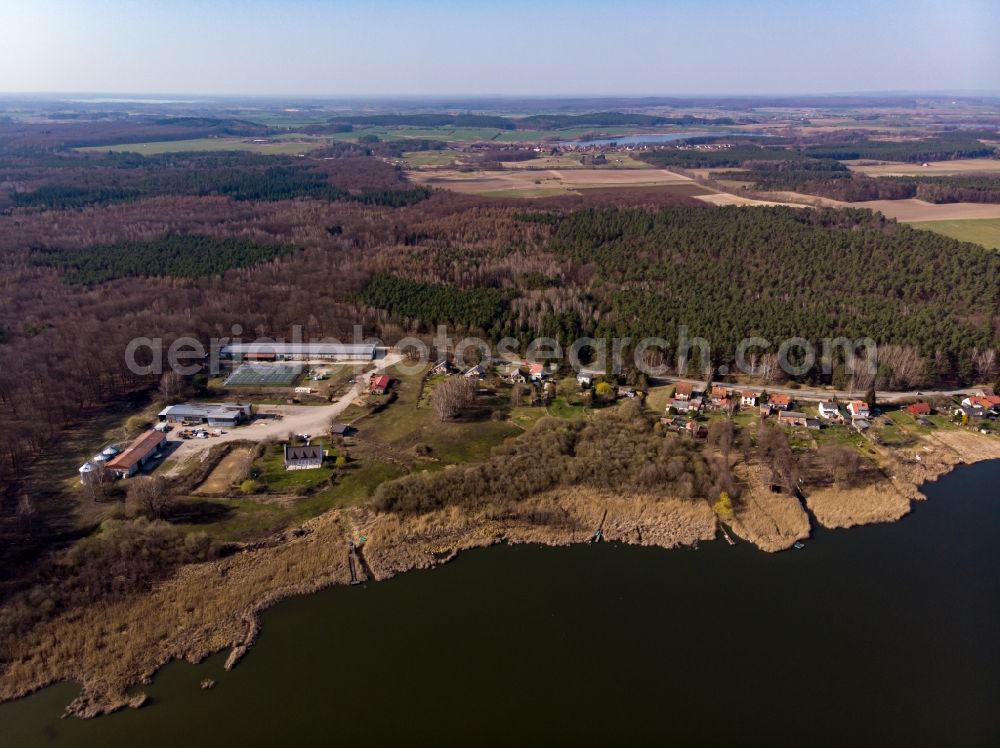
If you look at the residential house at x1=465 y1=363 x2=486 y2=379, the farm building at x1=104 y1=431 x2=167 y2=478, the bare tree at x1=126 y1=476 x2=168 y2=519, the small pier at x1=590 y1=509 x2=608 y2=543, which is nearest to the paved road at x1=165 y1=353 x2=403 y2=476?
the farm building at x1=104 y1=431 x2=167 y2=478

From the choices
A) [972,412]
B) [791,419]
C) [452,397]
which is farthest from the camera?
[972,412]

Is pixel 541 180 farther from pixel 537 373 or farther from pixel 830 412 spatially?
pixel 830 412

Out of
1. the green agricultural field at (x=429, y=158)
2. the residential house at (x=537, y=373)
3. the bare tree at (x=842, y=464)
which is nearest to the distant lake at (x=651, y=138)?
the green agricultural field at (x=429, y=158)

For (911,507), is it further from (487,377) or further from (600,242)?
(600,242)

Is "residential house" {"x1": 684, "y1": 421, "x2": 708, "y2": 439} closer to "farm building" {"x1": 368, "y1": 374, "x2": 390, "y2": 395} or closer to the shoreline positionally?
the shoreline

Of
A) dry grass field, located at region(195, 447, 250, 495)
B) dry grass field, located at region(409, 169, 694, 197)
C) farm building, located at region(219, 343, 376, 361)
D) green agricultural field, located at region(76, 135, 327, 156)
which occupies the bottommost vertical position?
dry grass field, located at region(195, 447, 250, 495)

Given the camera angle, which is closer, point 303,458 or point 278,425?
point 303,458

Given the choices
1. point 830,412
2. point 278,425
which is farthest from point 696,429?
point 278,425
